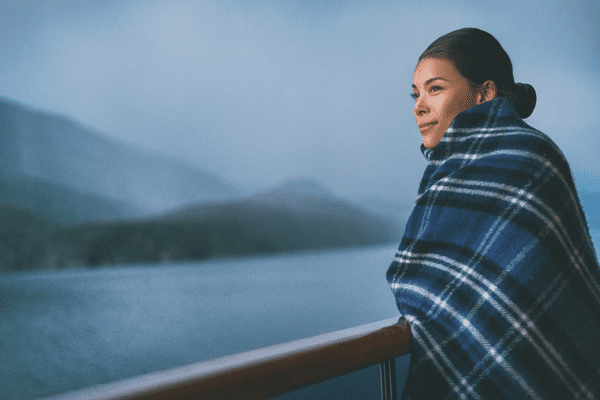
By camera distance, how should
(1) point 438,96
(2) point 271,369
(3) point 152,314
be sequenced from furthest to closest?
(3) point 152,314, (1) point 438,96, (2) point 271,369

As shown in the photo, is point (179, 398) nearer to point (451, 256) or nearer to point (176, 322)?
point (451, 256)

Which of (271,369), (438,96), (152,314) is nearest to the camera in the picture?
(271,369)

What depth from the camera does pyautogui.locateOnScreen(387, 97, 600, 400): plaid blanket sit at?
1.06ft

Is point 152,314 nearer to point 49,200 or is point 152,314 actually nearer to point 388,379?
point 49,200

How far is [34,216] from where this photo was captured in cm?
1362

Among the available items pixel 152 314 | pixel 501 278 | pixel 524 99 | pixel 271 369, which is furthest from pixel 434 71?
pixel 152 314

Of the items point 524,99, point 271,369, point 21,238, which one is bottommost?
point 21,238

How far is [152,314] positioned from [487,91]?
23.1 metres

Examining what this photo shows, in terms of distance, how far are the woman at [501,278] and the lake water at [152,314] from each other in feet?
47.8

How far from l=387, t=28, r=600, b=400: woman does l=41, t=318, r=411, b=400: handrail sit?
4 centimetres

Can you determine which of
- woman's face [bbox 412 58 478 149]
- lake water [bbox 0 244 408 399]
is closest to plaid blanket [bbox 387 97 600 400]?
woman's face [bbox 412 58 478 149]

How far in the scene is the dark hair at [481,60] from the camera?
0.49 m

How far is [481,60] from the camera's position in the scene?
0.50 m

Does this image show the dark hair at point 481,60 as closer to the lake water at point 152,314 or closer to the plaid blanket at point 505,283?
the plaid blanket at point 505,283
